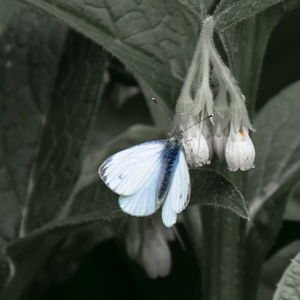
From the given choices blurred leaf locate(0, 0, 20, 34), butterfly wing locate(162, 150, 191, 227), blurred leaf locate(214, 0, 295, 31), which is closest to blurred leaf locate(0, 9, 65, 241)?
blurred leaf locate(0, 0, 20, 34)

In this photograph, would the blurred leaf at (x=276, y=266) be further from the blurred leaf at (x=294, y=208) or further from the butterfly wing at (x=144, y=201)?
the butterfly wing at (x=144, y=201)

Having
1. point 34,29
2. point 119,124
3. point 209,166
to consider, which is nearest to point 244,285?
point 209,166

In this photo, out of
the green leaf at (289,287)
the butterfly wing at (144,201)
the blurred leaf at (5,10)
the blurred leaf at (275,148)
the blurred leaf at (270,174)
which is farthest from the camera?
the blurred leaf at (5,10)

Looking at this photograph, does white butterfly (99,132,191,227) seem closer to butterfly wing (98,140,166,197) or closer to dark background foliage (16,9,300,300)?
butterfly wing (98,140,166,197)

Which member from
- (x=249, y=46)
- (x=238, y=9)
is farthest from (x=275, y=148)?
(x=238, y=9)

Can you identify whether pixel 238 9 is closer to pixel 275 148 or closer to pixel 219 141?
pixel 219 141

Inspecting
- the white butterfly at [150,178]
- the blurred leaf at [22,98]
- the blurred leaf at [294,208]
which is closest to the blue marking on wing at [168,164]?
the white butterfly at [150,178]

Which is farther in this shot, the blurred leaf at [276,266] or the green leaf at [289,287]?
the blurred leaf at [276,266]
